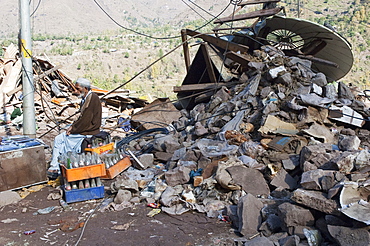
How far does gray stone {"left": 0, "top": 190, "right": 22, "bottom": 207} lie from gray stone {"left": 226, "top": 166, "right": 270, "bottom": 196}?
3269 mm

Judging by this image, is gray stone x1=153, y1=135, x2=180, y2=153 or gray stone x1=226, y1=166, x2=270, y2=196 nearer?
gray stone x1=226, y1=166, x2=270, y2=196

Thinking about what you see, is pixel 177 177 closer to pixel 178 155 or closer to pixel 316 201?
pixel 178 155

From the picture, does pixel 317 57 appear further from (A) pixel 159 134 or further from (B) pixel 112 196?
(B) pixel 112 196

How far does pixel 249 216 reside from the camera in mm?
4305

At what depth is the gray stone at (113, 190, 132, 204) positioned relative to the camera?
208 inches

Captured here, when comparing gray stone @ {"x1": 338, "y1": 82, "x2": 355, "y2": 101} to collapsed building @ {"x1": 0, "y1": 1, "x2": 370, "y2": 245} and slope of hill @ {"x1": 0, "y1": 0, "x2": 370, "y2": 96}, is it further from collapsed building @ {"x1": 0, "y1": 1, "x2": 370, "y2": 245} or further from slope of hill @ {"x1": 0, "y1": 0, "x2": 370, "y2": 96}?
slope of hill @ {"x1": 0, "y1": 0, "x2": 370, "y2": 96}

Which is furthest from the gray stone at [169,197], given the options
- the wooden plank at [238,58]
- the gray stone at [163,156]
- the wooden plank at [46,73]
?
the wooden plank at [46,73]

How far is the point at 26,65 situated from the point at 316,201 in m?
6.22

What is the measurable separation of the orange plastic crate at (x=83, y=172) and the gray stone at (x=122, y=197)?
1.33 feet

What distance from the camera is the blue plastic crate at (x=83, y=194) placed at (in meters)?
5.33

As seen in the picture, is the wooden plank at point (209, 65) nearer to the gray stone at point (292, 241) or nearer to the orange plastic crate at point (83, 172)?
the orange plastic crate at point (83, 172)

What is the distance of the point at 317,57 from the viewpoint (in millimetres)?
10414

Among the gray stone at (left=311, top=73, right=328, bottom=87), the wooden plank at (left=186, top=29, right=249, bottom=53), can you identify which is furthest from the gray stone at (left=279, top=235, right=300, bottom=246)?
the wooden plank at (left=186, top=29, right=249, bottom=53)

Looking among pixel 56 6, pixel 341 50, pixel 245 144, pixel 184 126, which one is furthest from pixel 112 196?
pixel 56 6
